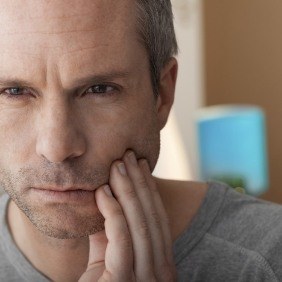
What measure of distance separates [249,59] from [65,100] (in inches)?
147

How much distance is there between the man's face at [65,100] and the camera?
128cm

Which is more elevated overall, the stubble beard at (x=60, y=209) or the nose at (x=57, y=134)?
the nose at (x=57, y=134)

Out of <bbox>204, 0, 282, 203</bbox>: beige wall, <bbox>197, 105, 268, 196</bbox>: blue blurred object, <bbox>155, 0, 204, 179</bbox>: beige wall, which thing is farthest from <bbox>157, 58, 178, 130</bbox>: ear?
<bbox>204, 0, 282, 203</bbox>: beige wall

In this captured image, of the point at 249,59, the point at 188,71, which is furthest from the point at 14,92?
the point at 249,59

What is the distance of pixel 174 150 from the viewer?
392 cm

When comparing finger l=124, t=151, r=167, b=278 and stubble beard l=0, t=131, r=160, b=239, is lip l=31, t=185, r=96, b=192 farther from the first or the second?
finger l=124, t=151, r=167, b=278

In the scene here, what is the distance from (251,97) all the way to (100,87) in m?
3.68

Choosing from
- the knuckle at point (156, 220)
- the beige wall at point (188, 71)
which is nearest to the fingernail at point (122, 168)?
the knuckle at point (156, 220)

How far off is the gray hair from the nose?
0.82 ft

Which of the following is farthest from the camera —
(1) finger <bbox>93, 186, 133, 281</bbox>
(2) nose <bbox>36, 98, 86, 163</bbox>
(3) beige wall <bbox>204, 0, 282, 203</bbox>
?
(3) beige wall <bbox>204, 0, 282, 203</bbox>

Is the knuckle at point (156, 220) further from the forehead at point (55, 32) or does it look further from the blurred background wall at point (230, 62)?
the blurred background wall at point (230, 62)

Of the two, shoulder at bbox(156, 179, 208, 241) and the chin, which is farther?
shoulder at bbox(156, 179, 208, 241)

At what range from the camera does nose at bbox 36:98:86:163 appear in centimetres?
124

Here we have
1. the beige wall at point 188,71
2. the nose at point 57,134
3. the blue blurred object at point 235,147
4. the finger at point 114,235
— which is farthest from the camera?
the beige wall at point 188,71
